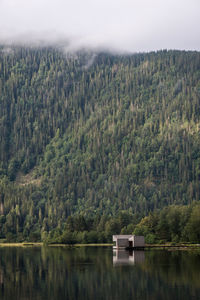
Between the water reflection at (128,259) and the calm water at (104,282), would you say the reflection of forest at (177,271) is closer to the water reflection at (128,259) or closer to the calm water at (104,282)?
the calm water at (104,282)

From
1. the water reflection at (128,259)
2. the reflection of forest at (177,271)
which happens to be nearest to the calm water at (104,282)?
the reflection of forest at (177,271)

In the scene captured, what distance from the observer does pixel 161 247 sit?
7815 inches

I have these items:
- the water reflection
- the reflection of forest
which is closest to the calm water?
the reflection of forest

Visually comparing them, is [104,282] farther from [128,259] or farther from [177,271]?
[128,259]

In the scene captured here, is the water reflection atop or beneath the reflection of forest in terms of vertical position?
atop

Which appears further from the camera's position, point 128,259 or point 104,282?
point 128,259

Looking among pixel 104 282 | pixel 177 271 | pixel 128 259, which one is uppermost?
pixel 128 259

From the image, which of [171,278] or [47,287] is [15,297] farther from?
[171,278]

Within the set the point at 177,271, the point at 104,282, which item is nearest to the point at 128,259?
the point at 177,271

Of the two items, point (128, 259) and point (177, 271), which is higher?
point (128, 259)

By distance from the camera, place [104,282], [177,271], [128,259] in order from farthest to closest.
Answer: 1. [128,259]
2. [177,271]
3. [104,282]

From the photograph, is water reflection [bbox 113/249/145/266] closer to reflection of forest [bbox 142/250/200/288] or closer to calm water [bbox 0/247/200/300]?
calm water [bbox 0/247/200/300]

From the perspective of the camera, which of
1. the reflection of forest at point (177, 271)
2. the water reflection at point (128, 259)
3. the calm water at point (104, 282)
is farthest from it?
the water reflection at point (128, 259)

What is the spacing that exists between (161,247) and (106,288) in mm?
116024
